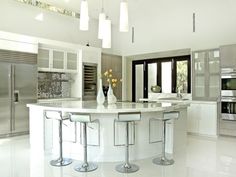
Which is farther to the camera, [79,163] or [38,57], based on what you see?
[38,57]

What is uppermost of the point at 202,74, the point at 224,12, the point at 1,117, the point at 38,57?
the point at 224,12

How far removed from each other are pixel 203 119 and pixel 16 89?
489 centimetres

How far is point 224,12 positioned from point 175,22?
1.46 metres

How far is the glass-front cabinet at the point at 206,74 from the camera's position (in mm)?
6328

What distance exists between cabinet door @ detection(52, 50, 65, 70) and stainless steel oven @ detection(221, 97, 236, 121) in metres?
4.55

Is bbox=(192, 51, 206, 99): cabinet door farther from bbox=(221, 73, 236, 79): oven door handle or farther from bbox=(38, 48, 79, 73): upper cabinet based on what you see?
bbox=(38, 48, 79, 73): upper cabinet

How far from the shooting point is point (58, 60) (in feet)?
22.6

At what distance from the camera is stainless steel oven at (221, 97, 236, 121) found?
5.85 m

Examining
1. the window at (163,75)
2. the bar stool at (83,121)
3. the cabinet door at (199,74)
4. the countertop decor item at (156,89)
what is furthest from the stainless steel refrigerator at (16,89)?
the cabinet door at (199,74)

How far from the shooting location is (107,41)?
14.2 ft

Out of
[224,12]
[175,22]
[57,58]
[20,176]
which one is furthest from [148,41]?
[20,176]

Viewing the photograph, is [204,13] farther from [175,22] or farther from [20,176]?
[20,176]

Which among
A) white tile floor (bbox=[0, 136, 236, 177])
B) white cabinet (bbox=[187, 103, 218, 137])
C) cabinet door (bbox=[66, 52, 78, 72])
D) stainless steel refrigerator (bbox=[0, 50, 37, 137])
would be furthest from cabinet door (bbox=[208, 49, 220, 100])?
stainless steel refrigerator (bbox=[0, 50, 37, 137])

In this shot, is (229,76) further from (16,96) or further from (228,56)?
(16,96)
